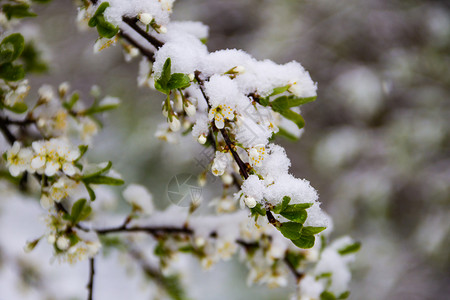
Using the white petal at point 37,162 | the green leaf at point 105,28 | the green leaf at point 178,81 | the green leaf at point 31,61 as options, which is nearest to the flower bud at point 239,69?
the green leaf at point 178,81

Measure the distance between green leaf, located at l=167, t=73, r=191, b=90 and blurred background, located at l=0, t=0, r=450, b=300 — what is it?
6.38ft

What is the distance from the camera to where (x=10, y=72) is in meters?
0.72

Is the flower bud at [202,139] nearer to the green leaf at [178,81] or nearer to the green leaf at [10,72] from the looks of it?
the green leaf at [178,81]

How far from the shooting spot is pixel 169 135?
84 centimetres

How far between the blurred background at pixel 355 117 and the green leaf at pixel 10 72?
5.98ft

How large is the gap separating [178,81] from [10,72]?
0.36 metres

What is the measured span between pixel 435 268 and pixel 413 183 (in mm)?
665

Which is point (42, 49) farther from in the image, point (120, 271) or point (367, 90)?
point (367, 90)

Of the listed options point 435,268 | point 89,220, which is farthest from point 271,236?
point 435,268

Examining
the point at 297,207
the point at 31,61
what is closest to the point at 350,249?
the point at 297,207

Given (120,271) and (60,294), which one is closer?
(60,294)

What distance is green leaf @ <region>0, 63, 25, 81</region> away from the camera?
0.72 meters

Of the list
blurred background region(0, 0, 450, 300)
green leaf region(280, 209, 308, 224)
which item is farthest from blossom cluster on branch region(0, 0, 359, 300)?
blurred background region(0, 0, 450, 300)

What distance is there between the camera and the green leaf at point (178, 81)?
23.4 inches
